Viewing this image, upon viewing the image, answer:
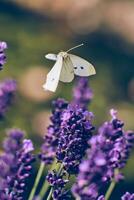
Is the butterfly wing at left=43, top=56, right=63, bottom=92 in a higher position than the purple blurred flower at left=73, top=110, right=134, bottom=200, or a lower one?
higher

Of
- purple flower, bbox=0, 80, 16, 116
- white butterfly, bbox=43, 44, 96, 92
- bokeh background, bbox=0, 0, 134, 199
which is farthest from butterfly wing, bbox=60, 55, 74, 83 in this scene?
bokeh background, bbox=0, 0, 134, 199

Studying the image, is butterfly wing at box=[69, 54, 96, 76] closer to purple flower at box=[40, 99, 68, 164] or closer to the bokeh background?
purple flower at box=[40, 99, 68, 164]

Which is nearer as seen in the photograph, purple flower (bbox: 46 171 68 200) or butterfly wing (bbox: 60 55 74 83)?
purple flower (bbox: 46 171 68 200)

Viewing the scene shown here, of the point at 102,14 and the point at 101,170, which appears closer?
the point at 101,170

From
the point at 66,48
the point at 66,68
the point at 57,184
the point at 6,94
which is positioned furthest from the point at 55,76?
the point at 66,48

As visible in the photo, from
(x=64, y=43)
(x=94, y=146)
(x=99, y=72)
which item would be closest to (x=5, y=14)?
(x=64, y=43)

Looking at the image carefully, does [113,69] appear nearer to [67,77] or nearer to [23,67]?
[23,67]

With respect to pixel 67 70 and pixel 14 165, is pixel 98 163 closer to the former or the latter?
pixel 14 165
